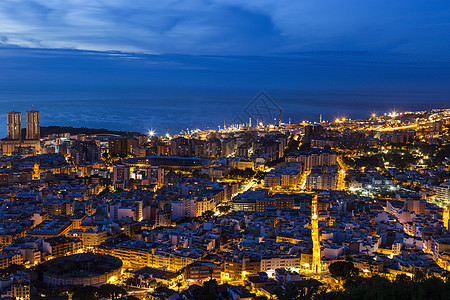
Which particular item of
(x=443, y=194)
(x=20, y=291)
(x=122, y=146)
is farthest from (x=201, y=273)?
(x=122, y=146)

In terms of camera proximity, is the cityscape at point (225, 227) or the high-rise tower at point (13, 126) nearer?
the cityscape at point (225, 227)

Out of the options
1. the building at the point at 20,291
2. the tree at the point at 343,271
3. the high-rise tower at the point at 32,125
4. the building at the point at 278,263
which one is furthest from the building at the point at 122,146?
the tree at the point at 343,271

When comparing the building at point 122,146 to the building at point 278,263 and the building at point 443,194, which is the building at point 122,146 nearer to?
the building at point 443,194

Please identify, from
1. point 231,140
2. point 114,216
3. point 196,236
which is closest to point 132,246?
point 196,236

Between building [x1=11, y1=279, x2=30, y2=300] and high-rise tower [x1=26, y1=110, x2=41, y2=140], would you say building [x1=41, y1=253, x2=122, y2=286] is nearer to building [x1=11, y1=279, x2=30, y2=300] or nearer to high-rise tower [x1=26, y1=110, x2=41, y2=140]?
building [x1=11, y1=279, x2=30, y2=300]

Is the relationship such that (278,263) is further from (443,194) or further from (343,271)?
(443,194)

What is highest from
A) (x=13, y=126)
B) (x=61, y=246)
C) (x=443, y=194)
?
(x=13, y=126)
